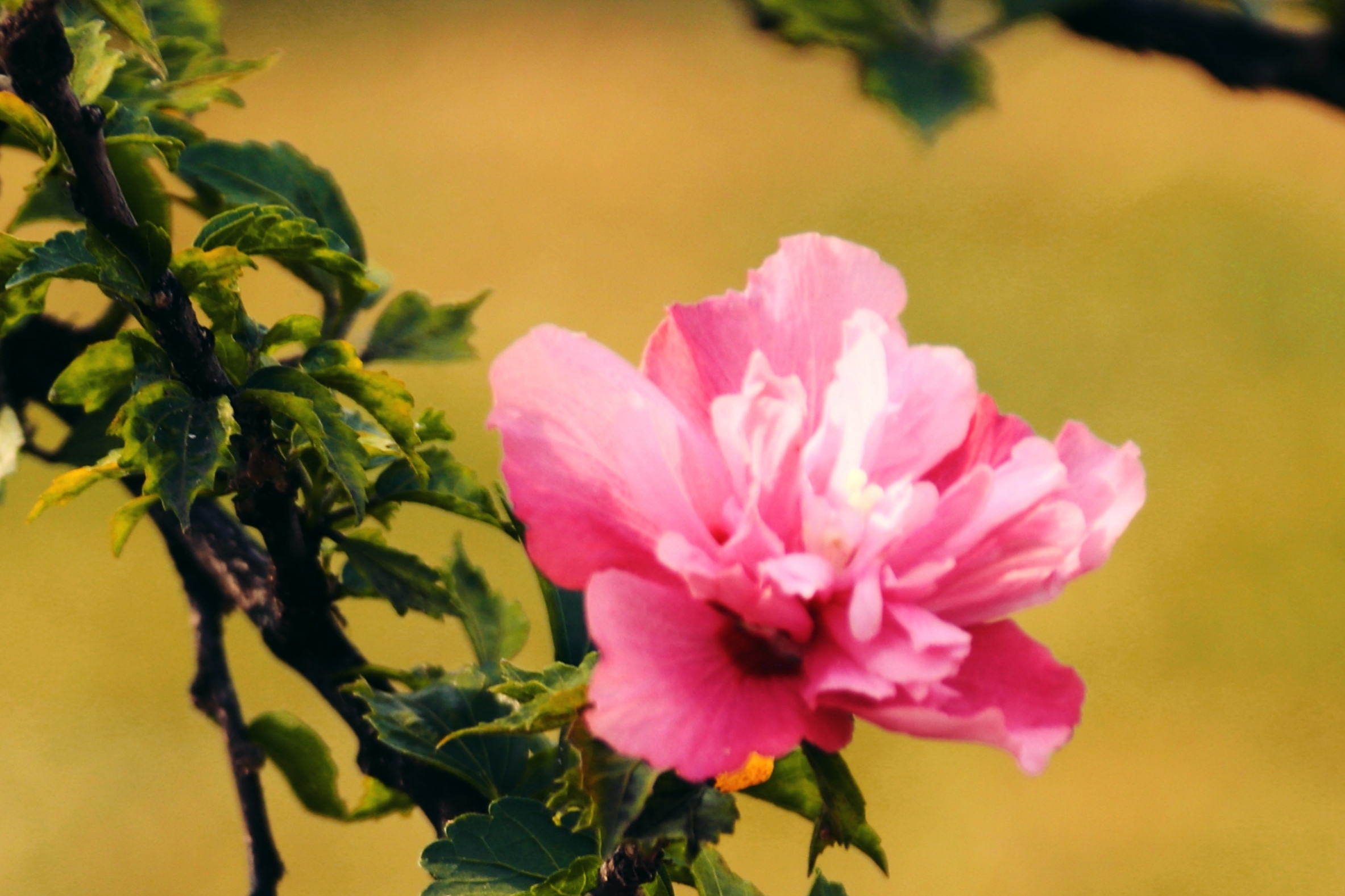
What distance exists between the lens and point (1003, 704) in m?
0.15

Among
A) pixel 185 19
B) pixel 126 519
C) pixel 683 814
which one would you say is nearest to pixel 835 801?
pixel 683 814

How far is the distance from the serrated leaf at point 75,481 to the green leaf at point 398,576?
0.05 m

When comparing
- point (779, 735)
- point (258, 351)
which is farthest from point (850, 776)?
point (258, 351)

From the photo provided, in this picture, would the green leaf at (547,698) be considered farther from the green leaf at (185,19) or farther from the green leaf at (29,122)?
the green leaf at (185,19)

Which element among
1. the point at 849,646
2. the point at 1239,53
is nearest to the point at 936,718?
the point at 849,646

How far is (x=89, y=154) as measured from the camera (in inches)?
6.8

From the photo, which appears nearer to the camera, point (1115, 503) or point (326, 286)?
point (1115, 503)

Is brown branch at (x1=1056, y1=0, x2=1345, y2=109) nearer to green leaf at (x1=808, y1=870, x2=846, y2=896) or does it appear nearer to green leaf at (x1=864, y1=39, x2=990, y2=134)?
green leaf at (x1=864, y1=39, x2=990, y2=134)

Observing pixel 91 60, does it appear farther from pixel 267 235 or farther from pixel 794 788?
pixel 794 788

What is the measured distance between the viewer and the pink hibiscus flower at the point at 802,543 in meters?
0.15

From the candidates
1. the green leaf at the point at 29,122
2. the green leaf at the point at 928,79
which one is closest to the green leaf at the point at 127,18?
the green leaf at the point at 29,122

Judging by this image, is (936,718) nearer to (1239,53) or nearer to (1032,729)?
(1032,729)

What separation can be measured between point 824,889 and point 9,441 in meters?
0.19

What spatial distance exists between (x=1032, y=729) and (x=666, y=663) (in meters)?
0.05
